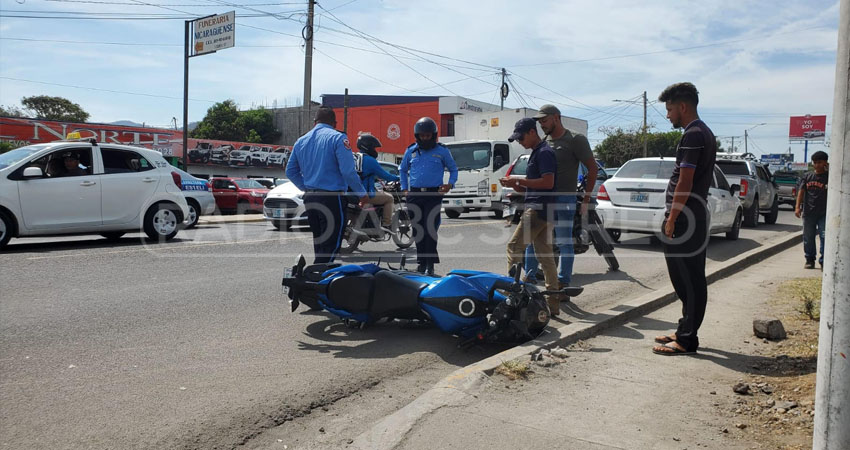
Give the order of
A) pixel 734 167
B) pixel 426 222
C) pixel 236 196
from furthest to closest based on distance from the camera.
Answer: pixel 236 196, pixel 734 167, pixel 426 222

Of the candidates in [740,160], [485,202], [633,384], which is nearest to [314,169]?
[633,384]

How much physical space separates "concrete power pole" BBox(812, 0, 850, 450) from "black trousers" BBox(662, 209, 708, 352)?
1.92 m

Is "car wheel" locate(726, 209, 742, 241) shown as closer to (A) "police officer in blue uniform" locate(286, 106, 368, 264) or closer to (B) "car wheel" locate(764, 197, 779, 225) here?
(B) "car wheel" locate(764, 197, 779, 225)

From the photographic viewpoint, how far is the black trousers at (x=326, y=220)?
5.60 m

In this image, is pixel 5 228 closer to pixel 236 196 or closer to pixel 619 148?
pixel 236 196

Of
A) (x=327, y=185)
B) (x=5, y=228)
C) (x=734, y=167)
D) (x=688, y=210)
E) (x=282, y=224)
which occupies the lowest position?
(x=282, y=224)

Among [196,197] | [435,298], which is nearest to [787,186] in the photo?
[196,197]

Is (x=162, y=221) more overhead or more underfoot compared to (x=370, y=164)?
more underfoot

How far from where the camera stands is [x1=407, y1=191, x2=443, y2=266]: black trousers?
268 inches

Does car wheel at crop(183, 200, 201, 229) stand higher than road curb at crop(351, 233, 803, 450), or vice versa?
car wheel at crop(183, 200, 201, 229)

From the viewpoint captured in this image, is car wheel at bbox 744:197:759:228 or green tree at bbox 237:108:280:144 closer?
car wheel at bbox 744:197:759:228

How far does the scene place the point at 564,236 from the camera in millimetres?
6000

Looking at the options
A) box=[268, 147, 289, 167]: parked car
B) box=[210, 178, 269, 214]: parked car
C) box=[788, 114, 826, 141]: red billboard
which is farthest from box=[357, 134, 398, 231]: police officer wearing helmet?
box=[788, 114, 826, 141]: red billboard

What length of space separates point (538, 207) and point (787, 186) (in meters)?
26.3
